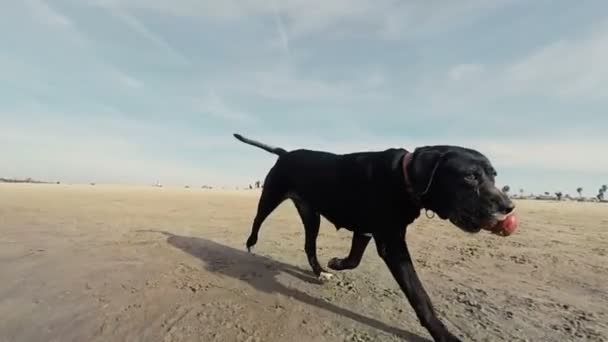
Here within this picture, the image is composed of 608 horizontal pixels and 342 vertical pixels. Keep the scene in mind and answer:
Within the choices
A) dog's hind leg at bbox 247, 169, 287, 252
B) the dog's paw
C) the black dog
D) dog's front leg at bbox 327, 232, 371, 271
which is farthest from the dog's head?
dog's hind leg at bbox 247, 169, 287, 252

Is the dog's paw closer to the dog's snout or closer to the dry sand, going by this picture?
the dry sand

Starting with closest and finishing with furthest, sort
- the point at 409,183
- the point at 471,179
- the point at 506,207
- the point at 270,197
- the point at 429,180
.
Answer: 1. the point at 506,207
2. the point at 471,179
3. the point at 429,180
4. the point at 409,183
5. the point at 270,197

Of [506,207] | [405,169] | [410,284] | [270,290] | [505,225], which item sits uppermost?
[405,169]

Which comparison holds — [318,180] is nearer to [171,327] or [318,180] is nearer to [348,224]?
[348,224]

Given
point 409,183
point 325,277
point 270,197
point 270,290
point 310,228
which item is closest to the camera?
point 409,183

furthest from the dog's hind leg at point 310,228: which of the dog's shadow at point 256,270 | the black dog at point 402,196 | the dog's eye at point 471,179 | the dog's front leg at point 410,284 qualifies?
the dog's eye at point 471,179

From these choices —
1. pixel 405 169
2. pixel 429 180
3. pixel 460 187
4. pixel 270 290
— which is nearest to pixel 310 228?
pixel 270 290

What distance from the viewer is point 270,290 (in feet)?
14.9

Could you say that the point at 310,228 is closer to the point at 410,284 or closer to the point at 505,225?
the point at 410,284

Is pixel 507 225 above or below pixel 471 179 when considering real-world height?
below

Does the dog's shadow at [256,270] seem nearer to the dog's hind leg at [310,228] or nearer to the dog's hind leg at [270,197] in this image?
the dog's hind leg at [310,228]

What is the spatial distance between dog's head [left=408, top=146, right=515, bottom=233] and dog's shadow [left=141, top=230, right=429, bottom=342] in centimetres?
103

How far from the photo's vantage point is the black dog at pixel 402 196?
3441 millimetres

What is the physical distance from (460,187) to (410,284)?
0.88 m
